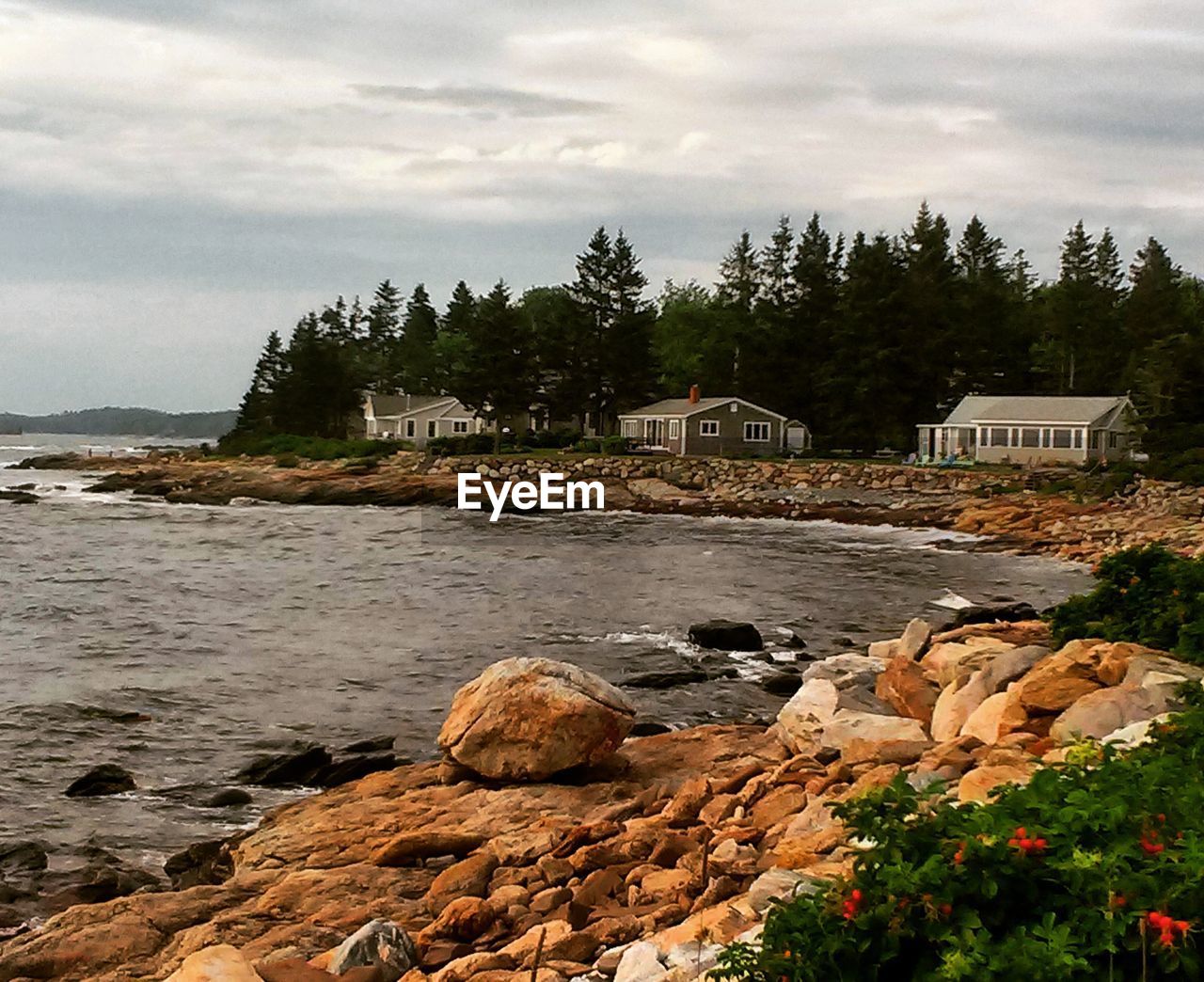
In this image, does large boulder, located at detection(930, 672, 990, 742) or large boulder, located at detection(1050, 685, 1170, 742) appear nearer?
large boulder, located at detection(1050, 685, 1170, 742)

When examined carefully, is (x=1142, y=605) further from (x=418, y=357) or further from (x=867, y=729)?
(x=418, y=357)

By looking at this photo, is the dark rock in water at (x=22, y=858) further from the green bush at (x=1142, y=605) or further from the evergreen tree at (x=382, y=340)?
the evergreen tree at (x=382, y=340)

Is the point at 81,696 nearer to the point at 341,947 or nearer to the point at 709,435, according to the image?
the point at 341,947

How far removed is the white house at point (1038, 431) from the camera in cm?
5247

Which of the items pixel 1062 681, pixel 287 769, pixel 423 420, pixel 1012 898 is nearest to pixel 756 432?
pixel 423 420

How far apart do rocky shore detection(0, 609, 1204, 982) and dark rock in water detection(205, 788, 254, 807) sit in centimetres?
64

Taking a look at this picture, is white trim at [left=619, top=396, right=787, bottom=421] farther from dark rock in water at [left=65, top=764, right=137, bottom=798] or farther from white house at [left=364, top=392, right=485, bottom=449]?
dark rock in water at [left=65, top=764, right=137, bottom=798]

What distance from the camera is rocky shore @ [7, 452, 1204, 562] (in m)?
37.1

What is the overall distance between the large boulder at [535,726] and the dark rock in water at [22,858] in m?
3.53

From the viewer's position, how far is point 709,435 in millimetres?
64562

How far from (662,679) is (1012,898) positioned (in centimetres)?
1199

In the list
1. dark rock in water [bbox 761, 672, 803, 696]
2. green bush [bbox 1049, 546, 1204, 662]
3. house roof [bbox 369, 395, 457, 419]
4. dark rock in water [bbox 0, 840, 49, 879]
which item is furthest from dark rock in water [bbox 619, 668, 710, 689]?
house roof [bbox 369, 395, 457, 419]

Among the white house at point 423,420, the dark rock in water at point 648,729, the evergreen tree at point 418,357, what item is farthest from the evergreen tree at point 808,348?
the dark rock in water at point 648,729

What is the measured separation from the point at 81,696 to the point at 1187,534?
29.6 m
